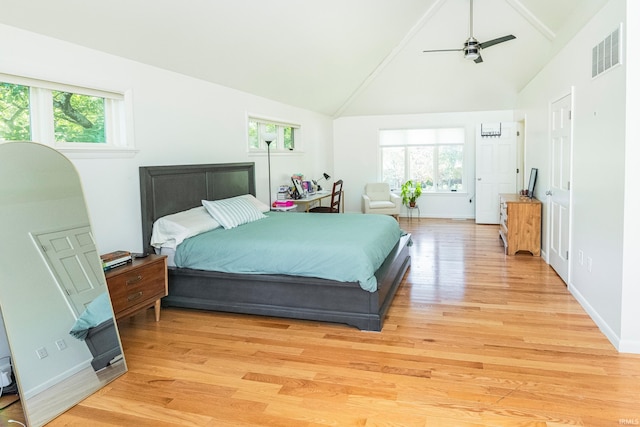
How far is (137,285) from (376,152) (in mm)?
6982

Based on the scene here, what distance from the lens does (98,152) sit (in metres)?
3.37

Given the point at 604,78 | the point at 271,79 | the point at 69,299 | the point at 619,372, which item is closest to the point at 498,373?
the point at 619,372

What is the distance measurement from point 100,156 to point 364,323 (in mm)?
2399

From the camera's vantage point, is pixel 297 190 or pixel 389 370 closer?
pixel 389 370

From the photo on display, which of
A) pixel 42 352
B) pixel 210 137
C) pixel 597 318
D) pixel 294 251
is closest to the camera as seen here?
pixel 42 352

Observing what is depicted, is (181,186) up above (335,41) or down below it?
below

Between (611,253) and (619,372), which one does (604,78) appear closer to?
(611,253)

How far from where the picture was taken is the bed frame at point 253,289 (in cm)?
336

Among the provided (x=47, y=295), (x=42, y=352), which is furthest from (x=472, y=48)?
(x=42, y=352)

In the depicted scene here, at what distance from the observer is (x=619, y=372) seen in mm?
2584

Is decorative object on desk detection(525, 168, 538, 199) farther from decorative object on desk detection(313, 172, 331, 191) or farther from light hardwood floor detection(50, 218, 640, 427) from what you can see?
decorative object on desk detection(313, 172, 331, 191)

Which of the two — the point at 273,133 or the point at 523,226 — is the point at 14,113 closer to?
the point at 273,133

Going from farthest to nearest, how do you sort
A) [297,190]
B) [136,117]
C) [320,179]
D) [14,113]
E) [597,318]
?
[320,179] < [297,190] < [136,117] < [597,318] < [14,113]

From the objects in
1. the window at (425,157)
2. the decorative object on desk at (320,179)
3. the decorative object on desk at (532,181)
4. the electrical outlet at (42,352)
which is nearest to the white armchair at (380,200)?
the window at (425,157)
